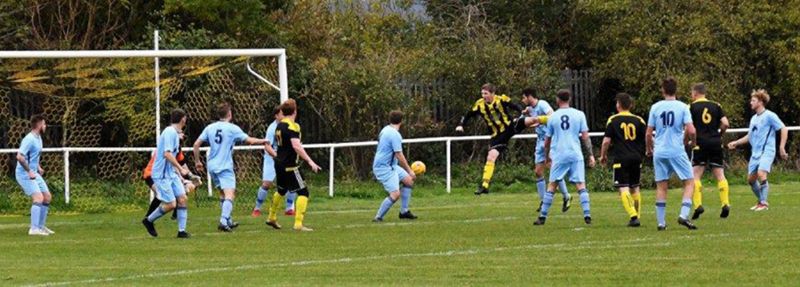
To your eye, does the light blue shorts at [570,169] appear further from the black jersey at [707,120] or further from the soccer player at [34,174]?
the soccer player at [34,174]

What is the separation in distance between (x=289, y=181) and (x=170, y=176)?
5.44 ft

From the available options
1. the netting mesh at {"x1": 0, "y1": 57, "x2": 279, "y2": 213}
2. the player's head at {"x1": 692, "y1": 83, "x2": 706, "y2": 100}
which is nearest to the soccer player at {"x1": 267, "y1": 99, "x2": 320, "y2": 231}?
the player's head at {"x1": 692, "y1": 83, "x2": 706, "y2": 100}

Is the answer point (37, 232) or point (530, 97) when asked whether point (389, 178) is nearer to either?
point (530, 97)

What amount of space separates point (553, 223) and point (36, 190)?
6858 mm

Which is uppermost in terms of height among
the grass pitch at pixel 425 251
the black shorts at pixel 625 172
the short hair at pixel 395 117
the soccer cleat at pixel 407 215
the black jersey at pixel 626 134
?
the short hair at pixel 395 117

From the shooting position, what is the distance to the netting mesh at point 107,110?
2888 cm

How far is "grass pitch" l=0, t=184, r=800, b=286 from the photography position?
15.2 metres

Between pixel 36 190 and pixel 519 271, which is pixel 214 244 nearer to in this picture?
pixel 36 190

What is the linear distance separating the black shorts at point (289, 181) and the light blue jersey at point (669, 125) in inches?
184

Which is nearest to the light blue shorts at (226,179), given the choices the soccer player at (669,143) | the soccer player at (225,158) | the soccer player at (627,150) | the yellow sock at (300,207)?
the soccer player at (225,158)

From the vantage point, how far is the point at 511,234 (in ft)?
67.7

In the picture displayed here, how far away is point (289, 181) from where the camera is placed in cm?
2231

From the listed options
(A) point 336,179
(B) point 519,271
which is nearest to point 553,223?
(B) point 519,271

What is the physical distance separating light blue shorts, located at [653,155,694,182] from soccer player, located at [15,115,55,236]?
805 cm
